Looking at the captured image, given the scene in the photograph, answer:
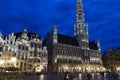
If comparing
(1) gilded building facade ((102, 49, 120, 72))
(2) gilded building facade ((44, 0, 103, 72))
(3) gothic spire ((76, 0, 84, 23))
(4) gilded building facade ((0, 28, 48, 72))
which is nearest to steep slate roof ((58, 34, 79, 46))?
(2) gilded building facade ((44, 0, 103, 72))

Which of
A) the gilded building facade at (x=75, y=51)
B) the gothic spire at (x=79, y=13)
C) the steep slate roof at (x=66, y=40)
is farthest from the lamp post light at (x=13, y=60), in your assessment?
the gothic spire at (x=79, y=13)

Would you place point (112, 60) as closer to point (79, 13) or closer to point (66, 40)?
point (79, 13)

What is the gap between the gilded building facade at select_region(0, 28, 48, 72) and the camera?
75250mm

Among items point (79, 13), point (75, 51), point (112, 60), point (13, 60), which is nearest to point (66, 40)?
point (75, 51)

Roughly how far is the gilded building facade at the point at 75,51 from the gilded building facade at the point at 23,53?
404 inches

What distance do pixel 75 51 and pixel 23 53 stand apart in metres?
42.1

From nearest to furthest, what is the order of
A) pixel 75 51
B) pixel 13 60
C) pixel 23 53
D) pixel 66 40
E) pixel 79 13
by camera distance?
pixel 13 60 < pixel 23 53 < pixel 66 40 < pixel 75 51 < pixel 79 13

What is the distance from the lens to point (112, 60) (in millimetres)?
139000

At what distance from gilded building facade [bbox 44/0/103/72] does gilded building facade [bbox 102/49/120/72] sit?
28.8 feet

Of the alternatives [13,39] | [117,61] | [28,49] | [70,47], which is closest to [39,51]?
[28,49]

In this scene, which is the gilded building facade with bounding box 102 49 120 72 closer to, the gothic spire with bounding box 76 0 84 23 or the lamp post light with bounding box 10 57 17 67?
the gothic spire with bounding box 76 0 84 23

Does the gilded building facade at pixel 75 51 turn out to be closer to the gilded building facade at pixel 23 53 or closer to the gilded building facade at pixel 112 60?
the gilded building facade at pixel 112 60

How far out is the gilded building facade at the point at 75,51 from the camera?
103 meters

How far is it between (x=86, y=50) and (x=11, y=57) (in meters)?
61.0
